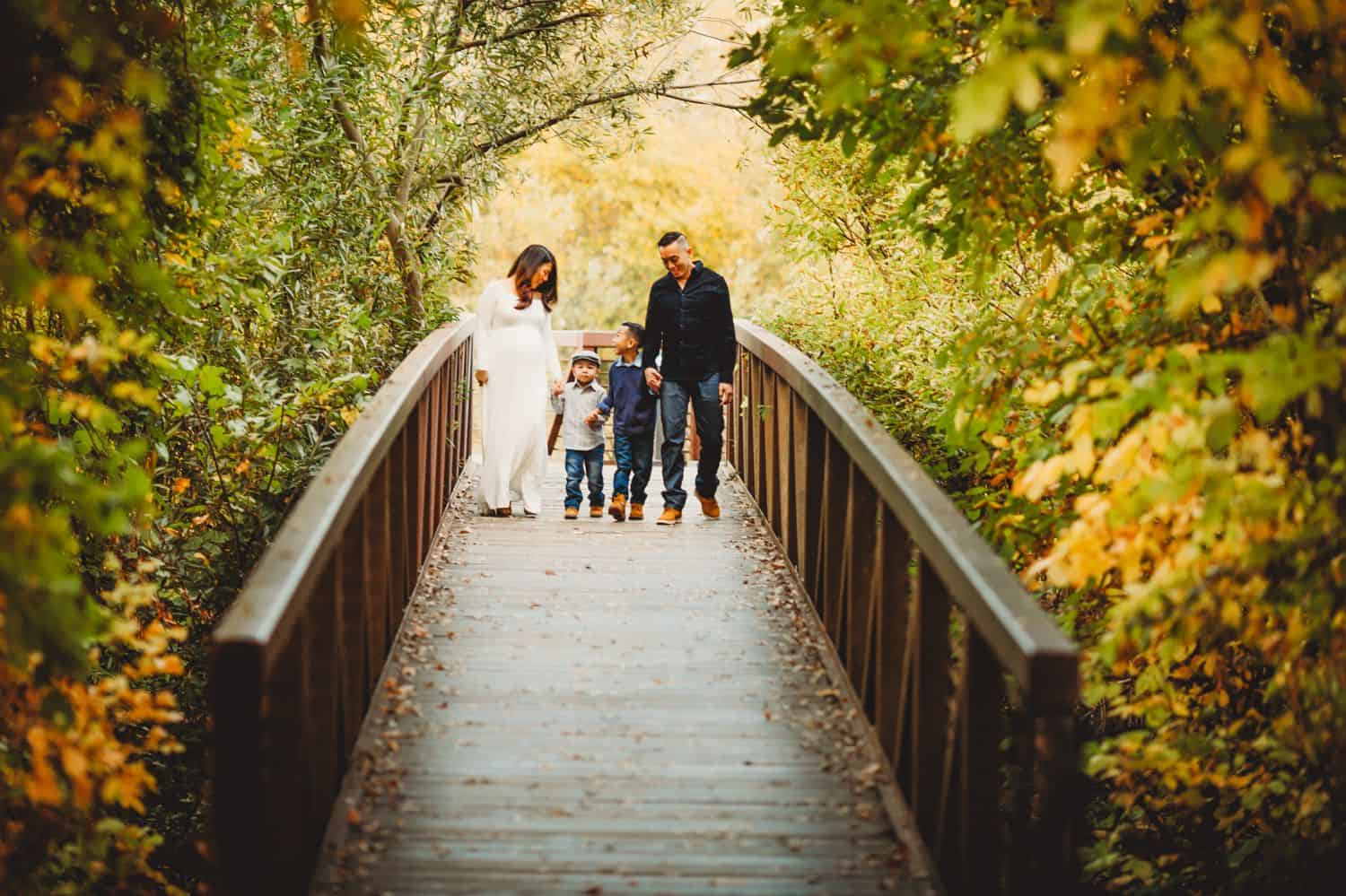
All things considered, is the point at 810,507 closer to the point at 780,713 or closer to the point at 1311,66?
the point at 780,713

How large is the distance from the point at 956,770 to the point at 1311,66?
2.63 metres

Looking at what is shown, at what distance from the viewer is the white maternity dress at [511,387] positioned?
329 inches

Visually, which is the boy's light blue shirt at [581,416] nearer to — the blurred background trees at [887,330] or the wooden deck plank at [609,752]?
the blurred background trees at [887,330]

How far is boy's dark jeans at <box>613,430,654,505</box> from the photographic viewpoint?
8.28 meters

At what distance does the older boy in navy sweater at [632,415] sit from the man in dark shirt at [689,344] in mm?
245

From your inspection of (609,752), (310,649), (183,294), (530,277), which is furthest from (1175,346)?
(530,277)

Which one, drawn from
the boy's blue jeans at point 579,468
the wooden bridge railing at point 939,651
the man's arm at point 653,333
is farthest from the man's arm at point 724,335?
the wooden bridge railing at point 939,651

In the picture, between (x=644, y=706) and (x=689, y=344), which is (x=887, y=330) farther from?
(x=644, y=706)

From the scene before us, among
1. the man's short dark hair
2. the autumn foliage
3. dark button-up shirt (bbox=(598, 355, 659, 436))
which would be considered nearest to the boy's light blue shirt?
dark button-up shirt (bbox=(598, 355, 659, 436))

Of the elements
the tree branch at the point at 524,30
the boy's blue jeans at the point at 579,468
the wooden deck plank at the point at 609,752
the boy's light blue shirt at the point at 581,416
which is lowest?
the wooden deck plank at the point at 609,752

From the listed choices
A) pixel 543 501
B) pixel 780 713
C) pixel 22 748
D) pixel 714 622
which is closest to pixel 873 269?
pixel 543 501

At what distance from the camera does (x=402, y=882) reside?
152 inches

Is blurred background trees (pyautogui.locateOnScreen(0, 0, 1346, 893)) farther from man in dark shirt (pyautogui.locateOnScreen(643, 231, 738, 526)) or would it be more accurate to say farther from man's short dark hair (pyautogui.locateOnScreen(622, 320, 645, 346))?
man's short dark hair (pyautogui.locateOnScreen(622, 320, 645, 346))

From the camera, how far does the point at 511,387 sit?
844 centimetres
